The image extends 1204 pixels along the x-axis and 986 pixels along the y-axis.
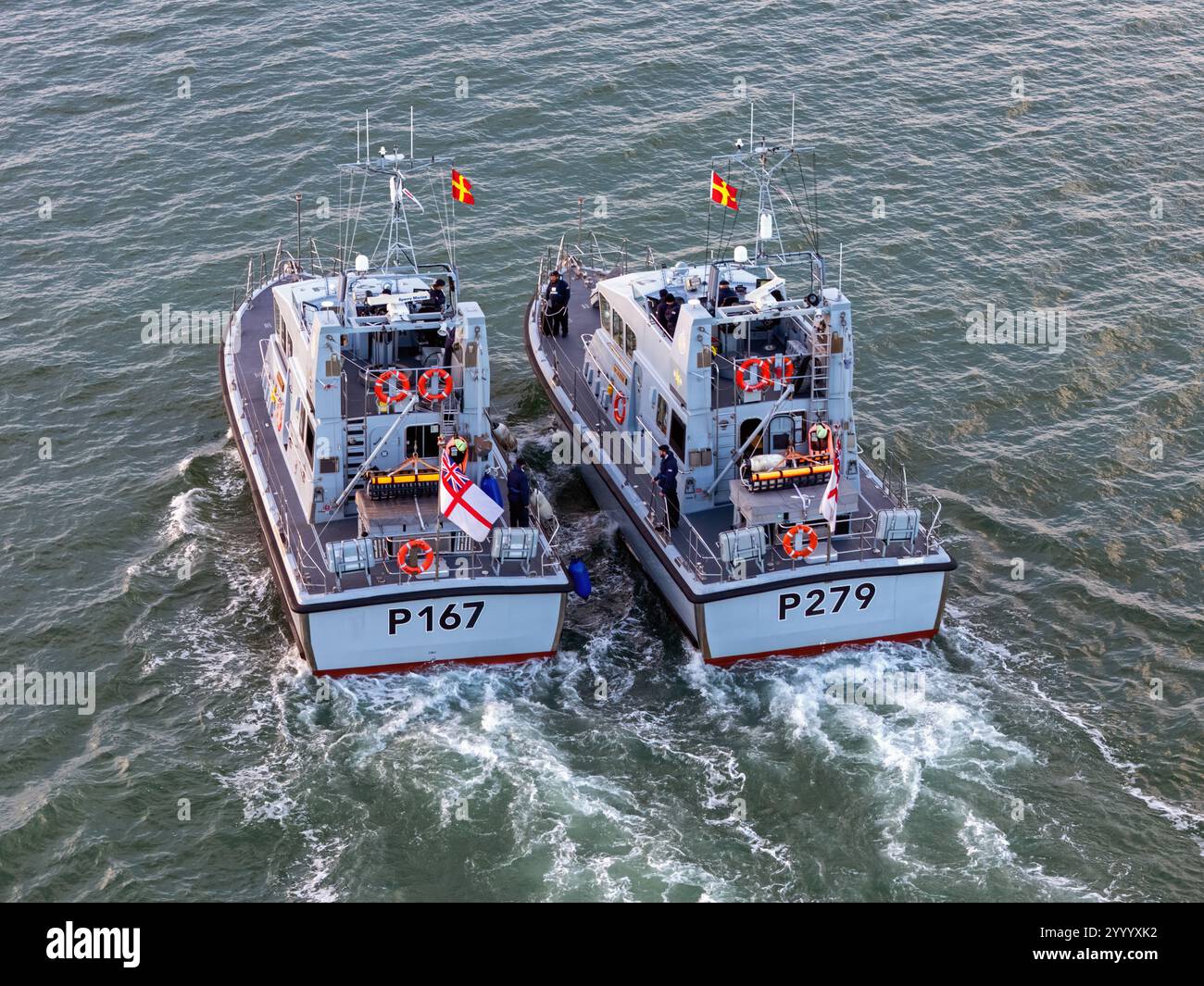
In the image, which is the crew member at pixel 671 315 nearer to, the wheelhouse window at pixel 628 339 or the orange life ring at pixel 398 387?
the wheelhouse window at pixel 628 339

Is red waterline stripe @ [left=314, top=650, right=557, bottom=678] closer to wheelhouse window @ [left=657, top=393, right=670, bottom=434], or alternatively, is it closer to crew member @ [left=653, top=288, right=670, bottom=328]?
wheelhouse window @ [left=657, top=393, right=670, bottom=434]

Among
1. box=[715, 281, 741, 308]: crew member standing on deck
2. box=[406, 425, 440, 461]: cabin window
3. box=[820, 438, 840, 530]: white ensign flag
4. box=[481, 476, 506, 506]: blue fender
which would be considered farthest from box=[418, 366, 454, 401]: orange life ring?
box=[820, 438, 840, 530]: white ensign flag

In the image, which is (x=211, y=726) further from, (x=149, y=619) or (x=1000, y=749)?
(x=1000, y=749)

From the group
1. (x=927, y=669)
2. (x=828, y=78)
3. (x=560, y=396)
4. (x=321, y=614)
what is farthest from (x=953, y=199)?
(x=321, y=614)

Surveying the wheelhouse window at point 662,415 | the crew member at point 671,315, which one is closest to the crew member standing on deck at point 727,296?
the crew member at point 671,315

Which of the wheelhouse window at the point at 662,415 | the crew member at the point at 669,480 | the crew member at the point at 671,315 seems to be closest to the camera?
the crew member at the point at 669,480
